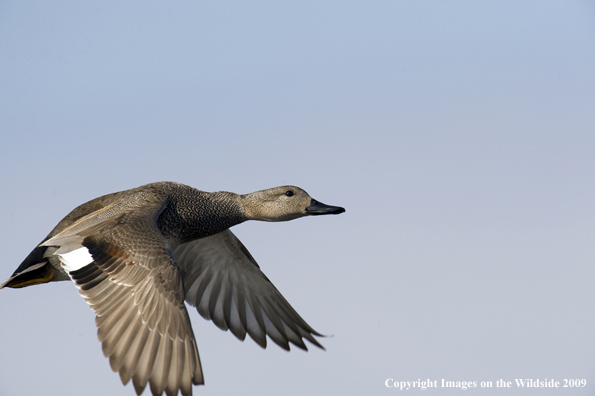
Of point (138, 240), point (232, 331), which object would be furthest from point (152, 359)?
point (232, 331)

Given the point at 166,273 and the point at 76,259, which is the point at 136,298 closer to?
the point at 166,273

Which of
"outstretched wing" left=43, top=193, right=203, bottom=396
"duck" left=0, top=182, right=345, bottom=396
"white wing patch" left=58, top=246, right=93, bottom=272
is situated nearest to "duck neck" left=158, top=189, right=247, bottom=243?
"duck" left=0, top=182, right=345, bottom=396

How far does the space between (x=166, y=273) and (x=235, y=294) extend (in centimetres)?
318

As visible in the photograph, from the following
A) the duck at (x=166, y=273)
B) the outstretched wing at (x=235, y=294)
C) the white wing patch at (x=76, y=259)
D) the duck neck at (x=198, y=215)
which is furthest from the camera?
the outstretched wing at (x=235, y=294)

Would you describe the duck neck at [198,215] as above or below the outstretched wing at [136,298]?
above

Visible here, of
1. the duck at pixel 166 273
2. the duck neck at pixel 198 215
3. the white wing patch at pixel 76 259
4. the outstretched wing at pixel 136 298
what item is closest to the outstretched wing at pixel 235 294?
the duck at pixel 166 273

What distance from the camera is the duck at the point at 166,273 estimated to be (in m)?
6.70

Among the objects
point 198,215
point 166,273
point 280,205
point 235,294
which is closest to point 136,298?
point 166,273

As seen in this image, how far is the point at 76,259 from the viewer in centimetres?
770

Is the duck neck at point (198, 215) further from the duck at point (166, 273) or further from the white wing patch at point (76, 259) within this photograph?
the white wing patch at point (76, 259)

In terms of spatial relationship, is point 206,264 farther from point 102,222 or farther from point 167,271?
point 167,271

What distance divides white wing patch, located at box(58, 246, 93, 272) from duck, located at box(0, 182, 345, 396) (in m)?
0.02

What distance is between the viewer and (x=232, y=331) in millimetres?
9906

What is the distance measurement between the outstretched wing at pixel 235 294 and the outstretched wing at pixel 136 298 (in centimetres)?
232
